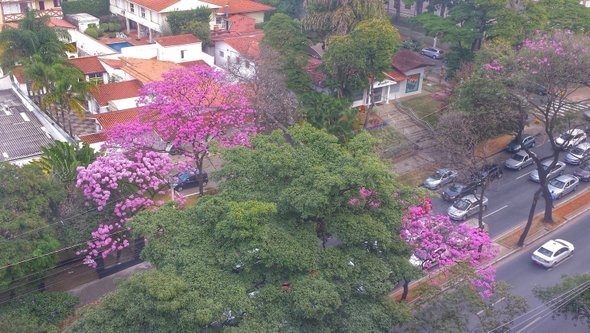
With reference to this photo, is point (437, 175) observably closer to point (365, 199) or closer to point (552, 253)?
point (552, 253)

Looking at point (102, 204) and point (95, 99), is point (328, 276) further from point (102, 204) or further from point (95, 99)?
point (95, 99)

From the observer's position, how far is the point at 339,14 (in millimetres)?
36875

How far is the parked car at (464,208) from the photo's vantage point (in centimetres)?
Answer: 3048

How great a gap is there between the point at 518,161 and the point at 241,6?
31.0m

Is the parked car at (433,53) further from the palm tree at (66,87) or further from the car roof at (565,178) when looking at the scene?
the palm tree at (66,87)

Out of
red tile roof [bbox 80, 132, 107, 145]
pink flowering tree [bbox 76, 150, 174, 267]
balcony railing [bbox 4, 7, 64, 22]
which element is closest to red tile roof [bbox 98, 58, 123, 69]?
red tile roof [bbox 80, 132, 107, 145]

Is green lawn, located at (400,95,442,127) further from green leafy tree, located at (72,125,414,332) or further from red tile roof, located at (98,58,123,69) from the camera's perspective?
green leafy tree, located at (72,125,414,332)

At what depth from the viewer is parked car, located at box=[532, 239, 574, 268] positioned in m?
27.0

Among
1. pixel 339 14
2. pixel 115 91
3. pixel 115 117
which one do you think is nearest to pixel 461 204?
pixel 339 14

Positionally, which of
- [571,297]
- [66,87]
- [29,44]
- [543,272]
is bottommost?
[543,272]

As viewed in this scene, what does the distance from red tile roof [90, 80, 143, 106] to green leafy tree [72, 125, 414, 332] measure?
20120 millimetres

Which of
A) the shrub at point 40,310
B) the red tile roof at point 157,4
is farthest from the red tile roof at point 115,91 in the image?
the shrub at point 40,310

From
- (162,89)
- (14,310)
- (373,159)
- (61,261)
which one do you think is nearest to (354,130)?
(162,89)

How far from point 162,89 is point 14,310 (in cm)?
1251
